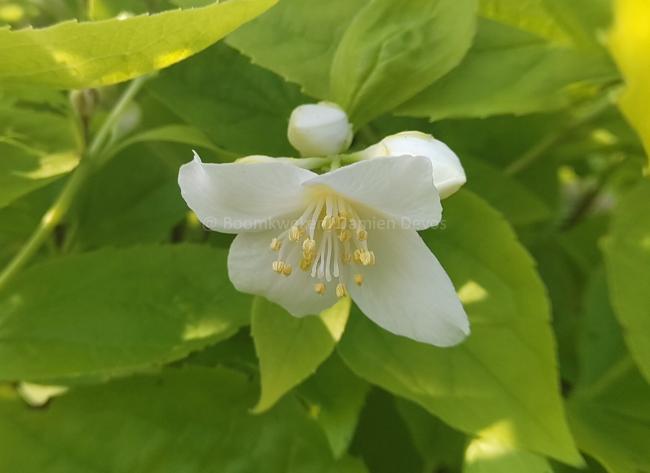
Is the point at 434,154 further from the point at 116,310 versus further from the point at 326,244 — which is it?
the point at 116,310

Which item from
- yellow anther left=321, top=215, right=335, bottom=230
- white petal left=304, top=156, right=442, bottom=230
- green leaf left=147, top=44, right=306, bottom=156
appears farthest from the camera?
green leaf left=147, top=44, right=306, bottom=156

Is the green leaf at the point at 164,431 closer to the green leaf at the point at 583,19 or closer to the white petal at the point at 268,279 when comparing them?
the white petal at the point at 268,279

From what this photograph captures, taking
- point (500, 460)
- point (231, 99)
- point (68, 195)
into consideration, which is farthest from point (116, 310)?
point (500, 460)

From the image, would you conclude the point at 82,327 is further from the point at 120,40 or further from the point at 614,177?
the point at 614,177

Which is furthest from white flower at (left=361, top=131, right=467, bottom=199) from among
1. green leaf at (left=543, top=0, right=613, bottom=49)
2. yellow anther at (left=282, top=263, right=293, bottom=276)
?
green leaf at (left=543, top=0, right=613, bottom=49)

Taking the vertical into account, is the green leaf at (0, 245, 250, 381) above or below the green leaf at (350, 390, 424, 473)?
above

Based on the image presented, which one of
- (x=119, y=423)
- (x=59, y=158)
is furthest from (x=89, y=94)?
(x=119, y=423)

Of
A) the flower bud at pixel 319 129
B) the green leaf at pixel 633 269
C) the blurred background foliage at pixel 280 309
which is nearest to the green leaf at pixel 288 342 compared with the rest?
the blurred background foliage at pixel 280 309

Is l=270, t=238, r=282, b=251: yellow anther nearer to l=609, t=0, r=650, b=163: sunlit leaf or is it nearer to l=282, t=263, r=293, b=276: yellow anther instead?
l=282, t=263, r=293, b=276: yellow anther
